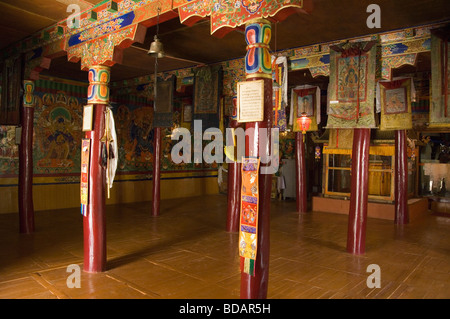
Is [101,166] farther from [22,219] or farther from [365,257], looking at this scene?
[365,257]

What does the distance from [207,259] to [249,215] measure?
227 cm

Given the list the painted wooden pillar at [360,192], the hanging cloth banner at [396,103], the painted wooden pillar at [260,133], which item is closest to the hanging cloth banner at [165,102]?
the painted wooden pillar at [360,192]

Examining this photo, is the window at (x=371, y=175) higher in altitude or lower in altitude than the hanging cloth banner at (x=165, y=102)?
lower

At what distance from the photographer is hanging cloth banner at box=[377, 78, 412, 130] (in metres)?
7.65

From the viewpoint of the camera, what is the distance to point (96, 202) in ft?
16.1

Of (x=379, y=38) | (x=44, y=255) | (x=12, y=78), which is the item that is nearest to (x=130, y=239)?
(x=44, y=255)

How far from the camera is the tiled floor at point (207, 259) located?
166 inches

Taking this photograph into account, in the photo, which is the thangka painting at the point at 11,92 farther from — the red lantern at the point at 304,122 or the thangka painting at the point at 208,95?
the red lantern at the point at 304,122

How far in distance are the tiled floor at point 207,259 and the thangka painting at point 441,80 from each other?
2.29 meters

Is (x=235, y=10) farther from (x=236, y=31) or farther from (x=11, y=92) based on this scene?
(x=11, y=92)

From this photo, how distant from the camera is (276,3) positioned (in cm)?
327

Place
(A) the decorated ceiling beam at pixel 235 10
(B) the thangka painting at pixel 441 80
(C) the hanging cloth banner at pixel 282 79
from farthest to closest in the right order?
1. (C) the hanging cloth banner at pixel 282 79
2. (B) the thangka painting at pixel 441 80
3. (A) the decorated ceiling beam at pixel 235 10
